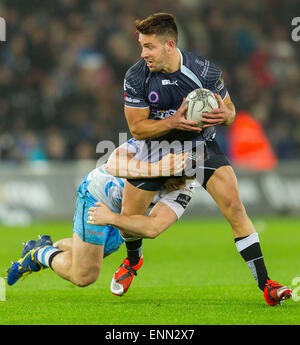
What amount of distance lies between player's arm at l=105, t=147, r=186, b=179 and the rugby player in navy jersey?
0.32 feet

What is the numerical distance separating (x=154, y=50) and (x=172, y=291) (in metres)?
2.37

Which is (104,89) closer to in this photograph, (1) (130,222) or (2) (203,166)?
(2) (203,166)

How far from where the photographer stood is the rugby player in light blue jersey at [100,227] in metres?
6.75

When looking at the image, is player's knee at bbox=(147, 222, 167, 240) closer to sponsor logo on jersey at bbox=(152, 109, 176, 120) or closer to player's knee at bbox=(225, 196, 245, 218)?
player's knee at bbox=(225, 196, 245, 218)

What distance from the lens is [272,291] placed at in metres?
6.45

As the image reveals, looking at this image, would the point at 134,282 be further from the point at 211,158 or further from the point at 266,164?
the point at 266,164

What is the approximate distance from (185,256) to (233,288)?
3064 mm

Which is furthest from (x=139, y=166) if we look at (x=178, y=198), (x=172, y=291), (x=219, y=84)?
(x=172, y=291)

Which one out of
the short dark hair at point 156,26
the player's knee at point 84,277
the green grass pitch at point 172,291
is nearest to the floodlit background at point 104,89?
the green grass pitch at point 172,291

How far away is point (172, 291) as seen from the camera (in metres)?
7.63

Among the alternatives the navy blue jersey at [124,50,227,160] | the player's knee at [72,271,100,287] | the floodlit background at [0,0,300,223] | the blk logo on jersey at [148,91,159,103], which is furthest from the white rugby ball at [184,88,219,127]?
the floodlit background at [0,0,300,223]

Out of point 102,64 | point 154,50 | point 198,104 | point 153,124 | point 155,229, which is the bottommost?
point 155,229
